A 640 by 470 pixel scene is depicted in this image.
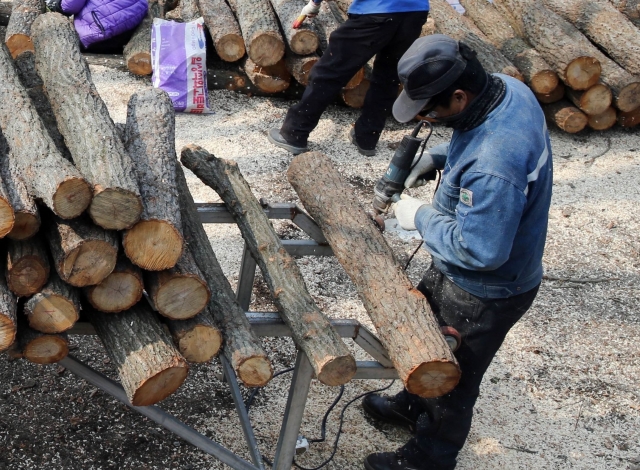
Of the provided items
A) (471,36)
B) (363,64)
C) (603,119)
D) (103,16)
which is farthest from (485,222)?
(103,16)

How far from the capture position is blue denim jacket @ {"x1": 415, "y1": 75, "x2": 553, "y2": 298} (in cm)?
256

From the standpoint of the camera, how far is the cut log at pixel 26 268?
240 centimetres

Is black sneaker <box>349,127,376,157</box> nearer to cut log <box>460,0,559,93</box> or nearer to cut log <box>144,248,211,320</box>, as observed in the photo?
cut log <box>460,0,559,93</box>

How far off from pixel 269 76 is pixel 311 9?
0.86 m

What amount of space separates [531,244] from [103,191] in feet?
5.37

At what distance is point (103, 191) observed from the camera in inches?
94.6

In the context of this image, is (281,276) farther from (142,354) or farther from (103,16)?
(103,16)

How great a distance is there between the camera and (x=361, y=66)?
230 inches

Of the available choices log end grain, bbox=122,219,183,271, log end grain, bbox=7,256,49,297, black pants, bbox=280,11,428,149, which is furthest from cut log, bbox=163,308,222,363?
black pants, bbox=280,11,428,149

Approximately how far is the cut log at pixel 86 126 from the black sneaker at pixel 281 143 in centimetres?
236

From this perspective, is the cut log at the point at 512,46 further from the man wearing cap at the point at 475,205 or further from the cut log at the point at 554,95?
the man wearing cap at the point at 475,205

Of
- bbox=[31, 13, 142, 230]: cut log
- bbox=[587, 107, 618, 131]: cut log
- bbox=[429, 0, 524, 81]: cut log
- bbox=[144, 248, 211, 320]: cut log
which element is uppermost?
bbox=[31, 13, 142, 230]: cut log

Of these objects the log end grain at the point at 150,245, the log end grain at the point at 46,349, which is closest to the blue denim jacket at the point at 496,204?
the log end grain at the point at 150,245

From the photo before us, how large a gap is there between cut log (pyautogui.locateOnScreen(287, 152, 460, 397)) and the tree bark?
517mm
